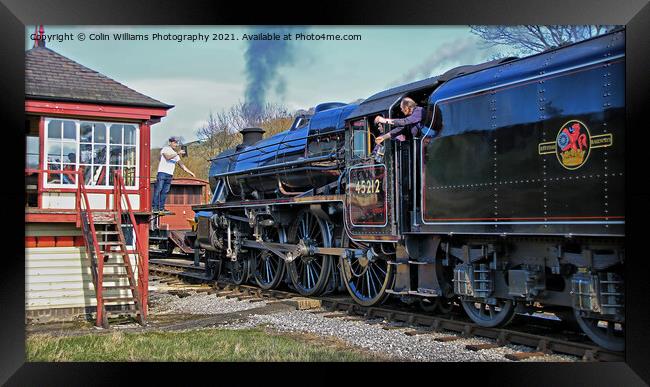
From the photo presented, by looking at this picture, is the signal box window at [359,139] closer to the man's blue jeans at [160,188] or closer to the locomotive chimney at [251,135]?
the man's blue jeans at [160,188]

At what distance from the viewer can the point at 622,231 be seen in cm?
602

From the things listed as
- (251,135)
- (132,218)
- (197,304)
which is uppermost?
(251,135)

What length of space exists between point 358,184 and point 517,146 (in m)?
3.16

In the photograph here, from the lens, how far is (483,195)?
24.7 ft

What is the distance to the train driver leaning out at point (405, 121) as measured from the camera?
876 centimetres

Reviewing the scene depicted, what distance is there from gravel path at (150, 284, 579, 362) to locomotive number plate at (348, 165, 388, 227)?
1475 mm

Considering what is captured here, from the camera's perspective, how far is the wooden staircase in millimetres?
9359

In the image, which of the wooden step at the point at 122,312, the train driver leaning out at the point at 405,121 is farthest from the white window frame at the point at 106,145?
the train driver leaning out at the point at 405,121

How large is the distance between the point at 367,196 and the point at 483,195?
236 cm

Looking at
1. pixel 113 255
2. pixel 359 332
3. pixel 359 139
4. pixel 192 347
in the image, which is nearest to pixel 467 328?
pixel 359 332

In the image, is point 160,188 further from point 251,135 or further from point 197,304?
point 251,135
